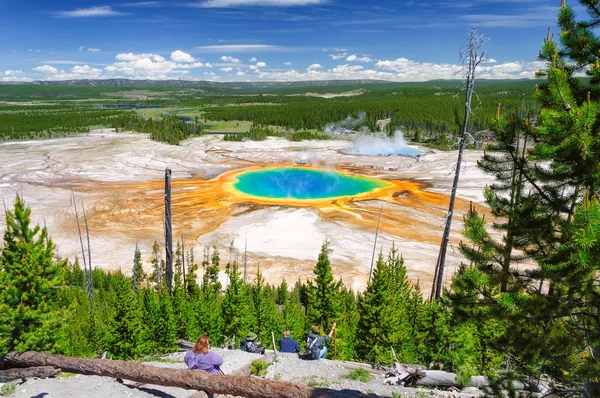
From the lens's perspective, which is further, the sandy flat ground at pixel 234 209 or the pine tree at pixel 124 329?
the sandy flat ground at pixel 234 209

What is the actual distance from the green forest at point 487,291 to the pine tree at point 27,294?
0.15 ft

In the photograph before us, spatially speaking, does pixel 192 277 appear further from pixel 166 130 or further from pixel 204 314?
pixel 166 130

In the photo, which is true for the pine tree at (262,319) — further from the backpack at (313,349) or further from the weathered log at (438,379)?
the weathered log at (438,379)

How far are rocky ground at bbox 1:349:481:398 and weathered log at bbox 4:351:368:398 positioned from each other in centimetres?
48

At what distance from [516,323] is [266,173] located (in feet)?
188

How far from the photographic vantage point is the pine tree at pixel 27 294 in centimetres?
1313

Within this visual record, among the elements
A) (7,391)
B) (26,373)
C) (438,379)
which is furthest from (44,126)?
(438,379)

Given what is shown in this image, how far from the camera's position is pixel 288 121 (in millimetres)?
126375

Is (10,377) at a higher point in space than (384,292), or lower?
higher

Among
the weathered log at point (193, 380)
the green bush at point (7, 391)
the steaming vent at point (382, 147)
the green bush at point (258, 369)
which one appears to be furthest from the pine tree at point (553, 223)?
the steaming vent at point (382, 147)

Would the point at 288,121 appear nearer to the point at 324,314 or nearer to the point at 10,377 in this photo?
the point at 324,314

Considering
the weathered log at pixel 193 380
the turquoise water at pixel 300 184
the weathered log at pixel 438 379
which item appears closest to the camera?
the weathered log at pixel 193 380

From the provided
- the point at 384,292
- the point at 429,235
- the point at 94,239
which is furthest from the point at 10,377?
the point at 429,235

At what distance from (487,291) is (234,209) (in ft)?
128
